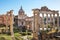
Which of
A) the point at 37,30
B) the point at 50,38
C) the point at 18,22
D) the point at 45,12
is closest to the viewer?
the point at 50,38

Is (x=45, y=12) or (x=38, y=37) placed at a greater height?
(x=45, y=12)

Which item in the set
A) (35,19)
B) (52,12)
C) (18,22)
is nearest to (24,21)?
(18,22)

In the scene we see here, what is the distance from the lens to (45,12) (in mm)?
15828

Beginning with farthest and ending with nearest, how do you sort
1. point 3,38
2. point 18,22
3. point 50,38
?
1. point 18,22
2. point 50,38
3. point 3,38

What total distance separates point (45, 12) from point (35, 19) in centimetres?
331

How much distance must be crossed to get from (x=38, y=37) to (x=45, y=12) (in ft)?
14.5

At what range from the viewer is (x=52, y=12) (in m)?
16.7

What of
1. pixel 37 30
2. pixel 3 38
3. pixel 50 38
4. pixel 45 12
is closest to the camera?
pixel 3 38

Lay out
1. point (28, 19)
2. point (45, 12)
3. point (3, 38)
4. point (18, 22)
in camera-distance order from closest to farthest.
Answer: point (3, 38)
point (45, 12)
point (28, 19)
point (18, 22)

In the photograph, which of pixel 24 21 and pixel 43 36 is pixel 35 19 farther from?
pixel 24 21

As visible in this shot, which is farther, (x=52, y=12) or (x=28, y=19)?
(x=28, y=19)

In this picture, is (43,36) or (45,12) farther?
(45,12)

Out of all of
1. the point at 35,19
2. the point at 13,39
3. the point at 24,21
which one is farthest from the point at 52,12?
the point at 24,21

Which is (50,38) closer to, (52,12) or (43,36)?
(43,36)
